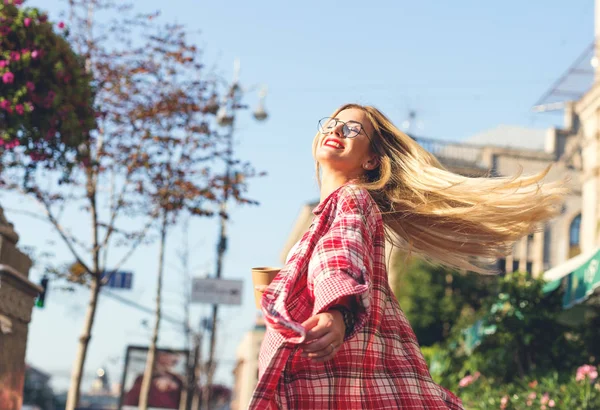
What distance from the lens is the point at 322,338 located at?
9.29ft

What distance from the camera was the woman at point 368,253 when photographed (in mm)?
2967

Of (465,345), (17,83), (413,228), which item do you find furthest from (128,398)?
(413,228)

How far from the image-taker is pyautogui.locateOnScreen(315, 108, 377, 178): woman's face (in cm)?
376

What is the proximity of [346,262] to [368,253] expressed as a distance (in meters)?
0.20

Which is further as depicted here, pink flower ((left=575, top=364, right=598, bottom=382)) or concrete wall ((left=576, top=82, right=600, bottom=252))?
concrete wall ((left=576, top=82, right=600, bottom=252))

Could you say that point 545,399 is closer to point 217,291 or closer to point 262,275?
point 262,275

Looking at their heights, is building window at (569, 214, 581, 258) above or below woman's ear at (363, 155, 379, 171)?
above

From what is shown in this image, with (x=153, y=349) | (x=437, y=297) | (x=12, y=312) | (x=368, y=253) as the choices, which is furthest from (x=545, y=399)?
(x=437, y=297)

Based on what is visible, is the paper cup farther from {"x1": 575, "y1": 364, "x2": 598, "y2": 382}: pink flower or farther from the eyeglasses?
{"x1": 575, "y1": 364, "x2": 598, "y2": 382}: pink flower

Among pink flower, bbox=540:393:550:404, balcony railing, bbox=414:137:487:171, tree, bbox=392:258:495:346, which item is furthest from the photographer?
balcony railing, bbox=414:137:487:171

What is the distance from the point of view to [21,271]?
720 centimetres

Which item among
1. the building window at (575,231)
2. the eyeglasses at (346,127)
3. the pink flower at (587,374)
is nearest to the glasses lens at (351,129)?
the eyeglasses at (346,127)

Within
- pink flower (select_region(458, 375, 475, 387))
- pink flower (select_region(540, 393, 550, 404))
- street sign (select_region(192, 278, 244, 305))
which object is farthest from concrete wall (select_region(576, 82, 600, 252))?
pink flower (select_region(540, 393, 550, 404))

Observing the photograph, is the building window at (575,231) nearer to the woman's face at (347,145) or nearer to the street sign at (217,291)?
the street sign at (217,291)
